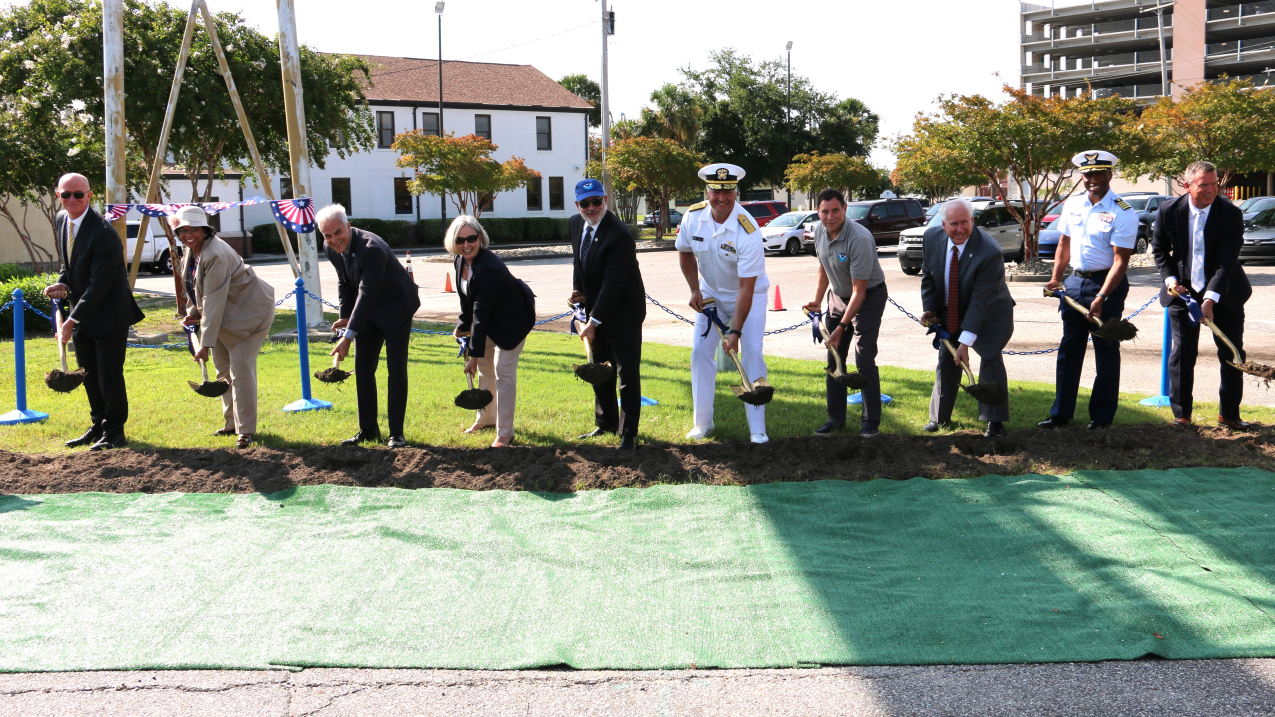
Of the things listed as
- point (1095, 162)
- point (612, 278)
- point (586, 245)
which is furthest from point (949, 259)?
point (586, 245)

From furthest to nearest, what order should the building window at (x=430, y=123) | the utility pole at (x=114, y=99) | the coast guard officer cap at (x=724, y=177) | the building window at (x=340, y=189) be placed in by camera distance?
the building window at (x=430, y=123)
the building window at (x=340, y=189)
the utility pole at (x=114, y=99)
the coast guard officer cap at (x=724, y=177)

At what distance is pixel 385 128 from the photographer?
46719 mm

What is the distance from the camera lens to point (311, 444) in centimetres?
702

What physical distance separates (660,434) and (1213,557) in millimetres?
3655

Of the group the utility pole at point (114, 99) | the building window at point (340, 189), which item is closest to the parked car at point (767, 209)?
the building window at point (340, 189)

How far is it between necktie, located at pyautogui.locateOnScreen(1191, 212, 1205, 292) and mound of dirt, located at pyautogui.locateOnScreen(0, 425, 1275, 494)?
1036 millimetres

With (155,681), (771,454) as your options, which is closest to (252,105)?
(771,454)

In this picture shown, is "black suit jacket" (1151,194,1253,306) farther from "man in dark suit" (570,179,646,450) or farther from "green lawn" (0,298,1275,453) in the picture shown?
"man in dark suit" (570,179,646,450)

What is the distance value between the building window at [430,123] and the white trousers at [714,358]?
4308 centimetres

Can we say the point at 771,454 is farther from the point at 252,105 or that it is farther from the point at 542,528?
the point at 252,105

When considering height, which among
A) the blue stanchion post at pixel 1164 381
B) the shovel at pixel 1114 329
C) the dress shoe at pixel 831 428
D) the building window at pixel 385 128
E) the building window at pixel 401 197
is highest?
the building window at pixel 385 128

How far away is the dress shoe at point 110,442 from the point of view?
23.0 feet

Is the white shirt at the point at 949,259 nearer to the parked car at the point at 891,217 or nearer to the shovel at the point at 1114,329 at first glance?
the shovel at the point at 1114,329

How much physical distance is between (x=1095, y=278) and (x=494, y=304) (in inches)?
165
